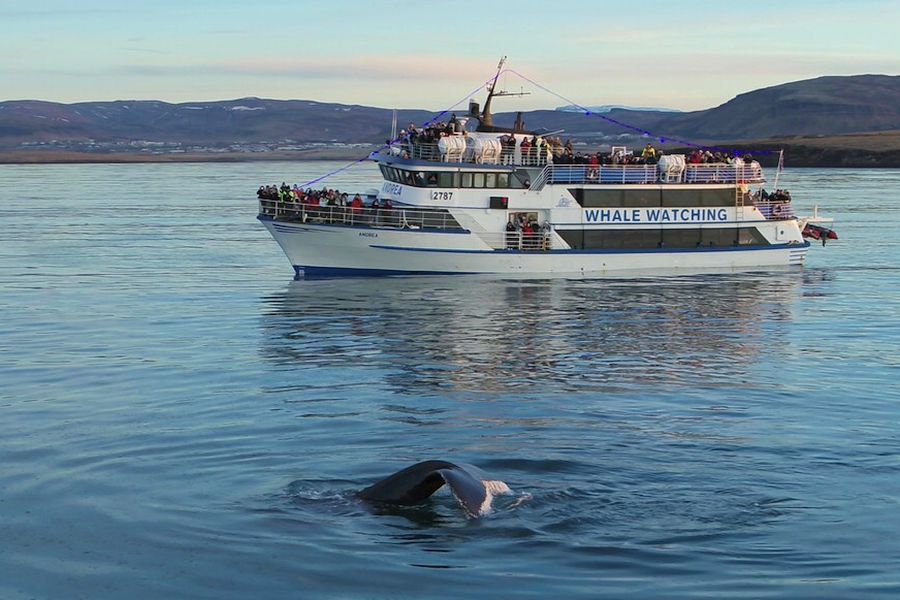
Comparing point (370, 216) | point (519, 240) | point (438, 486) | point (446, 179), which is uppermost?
point (446, 179)

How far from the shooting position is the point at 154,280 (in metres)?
52.3

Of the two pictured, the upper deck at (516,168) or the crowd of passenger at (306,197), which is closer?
the upper deck at (516,168)

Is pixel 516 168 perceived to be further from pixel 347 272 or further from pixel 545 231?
pixel 347 272

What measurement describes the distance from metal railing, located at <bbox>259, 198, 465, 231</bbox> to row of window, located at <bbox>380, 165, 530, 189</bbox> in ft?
4.07

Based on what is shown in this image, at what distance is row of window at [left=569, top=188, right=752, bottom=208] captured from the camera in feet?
181

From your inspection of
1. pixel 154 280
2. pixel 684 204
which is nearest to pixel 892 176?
pixel 684 204

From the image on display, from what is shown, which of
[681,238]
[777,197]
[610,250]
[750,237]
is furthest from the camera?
[777,197]

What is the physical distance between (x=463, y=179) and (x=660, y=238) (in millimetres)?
10216

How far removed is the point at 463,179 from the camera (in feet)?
175

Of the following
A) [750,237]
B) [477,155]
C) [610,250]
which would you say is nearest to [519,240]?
[477,155]

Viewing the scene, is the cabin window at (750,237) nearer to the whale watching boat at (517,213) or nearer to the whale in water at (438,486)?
the whale watching boat at (517,213)

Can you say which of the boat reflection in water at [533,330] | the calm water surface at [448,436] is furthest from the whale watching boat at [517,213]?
the calm water surface at [448,436]

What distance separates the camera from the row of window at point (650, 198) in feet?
181

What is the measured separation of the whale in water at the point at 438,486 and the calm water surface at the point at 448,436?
0.28 meters
